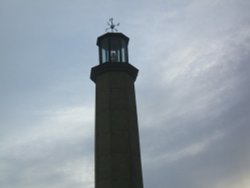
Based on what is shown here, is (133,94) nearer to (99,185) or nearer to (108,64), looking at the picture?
(108,64)

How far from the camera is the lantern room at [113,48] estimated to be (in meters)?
30.8

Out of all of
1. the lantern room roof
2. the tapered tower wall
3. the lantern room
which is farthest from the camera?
the lantern room roof

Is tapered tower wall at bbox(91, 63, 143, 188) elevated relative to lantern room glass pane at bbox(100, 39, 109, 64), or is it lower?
lower

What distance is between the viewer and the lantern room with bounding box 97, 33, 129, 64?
3077 centimetres

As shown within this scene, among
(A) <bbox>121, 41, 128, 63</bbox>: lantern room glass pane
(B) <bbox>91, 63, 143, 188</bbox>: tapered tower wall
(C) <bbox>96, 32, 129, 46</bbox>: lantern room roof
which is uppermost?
(C) <bbox>96, 32, 129, 46</bbox>: lantern room roof

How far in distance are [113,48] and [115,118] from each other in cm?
649

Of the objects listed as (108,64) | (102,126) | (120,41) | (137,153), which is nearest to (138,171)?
(137,153)

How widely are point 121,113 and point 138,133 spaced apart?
2.01 meters

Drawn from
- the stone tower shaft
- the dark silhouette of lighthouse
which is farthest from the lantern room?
the stone tower shaft

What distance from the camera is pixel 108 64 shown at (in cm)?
2936

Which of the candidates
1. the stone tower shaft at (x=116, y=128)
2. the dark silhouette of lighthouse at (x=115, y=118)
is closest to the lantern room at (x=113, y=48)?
the dark silhouette of lighthouse at (x=115, y=118)

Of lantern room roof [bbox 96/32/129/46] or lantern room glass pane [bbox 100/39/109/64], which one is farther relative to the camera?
lantern room roof [bbox 96/32/129/46]

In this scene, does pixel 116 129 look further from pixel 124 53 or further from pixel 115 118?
pixel 124 53

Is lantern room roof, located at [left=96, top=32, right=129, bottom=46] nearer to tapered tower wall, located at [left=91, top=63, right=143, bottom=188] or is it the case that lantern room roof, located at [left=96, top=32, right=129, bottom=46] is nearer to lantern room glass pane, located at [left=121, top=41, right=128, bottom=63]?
lantern room glass pane, located at [left=121, top=41, right=128, bottom=63]
